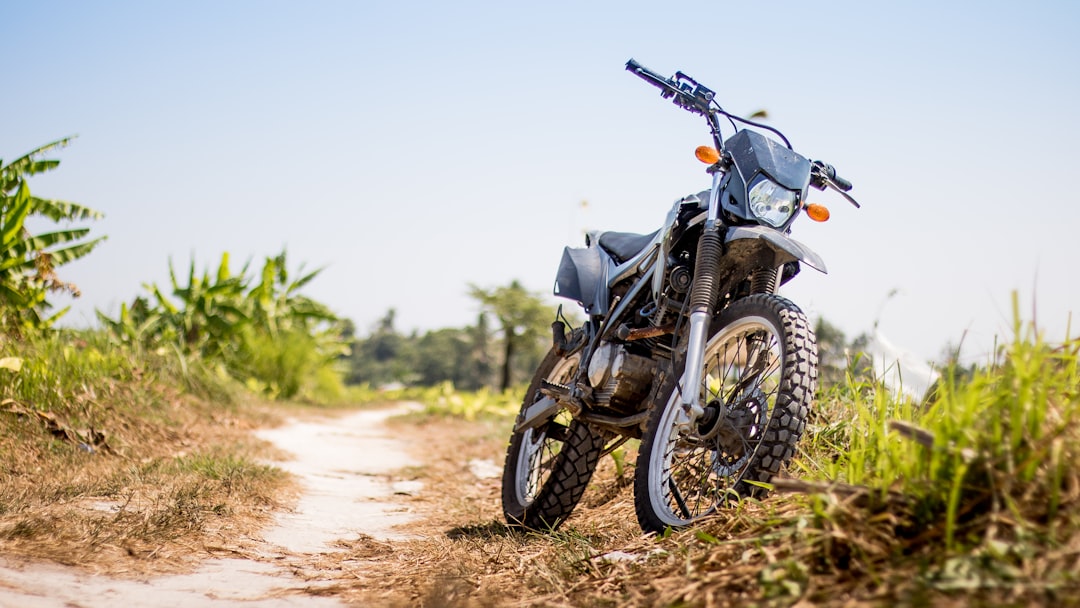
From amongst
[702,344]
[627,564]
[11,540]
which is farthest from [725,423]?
[11,540]

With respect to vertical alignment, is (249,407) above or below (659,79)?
below

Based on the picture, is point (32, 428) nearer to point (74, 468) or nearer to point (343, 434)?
point (74, 468)

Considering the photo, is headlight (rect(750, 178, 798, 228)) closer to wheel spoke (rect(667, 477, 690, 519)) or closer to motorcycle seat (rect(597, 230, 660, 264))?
motorcycle seat (rect(597, 230, 660, 264))

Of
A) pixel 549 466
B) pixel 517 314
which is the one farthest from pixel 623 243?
pixel 517 314

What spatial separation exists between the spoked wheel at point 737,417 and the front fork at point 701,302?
40 mm

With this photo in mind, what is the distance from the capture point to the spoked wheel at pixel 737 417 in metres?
2.57

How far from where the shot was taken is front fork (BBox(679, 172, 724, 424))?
A: 2.86 m

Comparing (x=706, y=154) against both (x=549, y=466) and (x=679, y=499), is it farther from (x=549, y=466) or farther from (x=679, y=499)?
(x=549, y=466)

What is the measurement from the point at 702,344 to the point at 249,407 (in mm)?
6437

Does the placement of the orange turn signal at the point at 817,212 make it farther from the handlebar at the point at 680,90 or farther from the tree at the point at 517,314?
the tree at the point at 517,314

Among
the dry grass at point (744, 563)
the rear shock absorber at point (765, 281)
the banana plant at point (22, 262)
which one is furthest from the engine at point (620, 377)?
the banana plant at point (22, 262)

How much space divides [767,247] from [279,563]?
2.16 metres

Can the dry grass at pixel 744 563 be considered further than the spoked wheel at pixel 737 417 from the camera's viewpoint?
No

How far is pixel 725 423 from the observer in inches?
112
